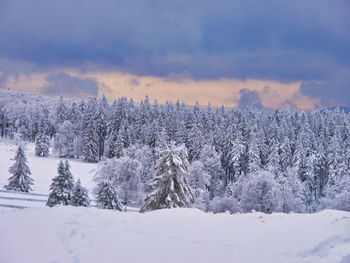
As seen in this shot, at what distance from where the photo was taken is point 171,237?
860 centimetres

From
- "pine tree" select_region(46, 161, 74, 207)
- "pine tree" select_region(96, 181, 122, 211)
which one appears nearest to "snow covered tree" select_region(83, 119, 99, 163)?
"pine tree" select_region(46, 161, 74, 207)

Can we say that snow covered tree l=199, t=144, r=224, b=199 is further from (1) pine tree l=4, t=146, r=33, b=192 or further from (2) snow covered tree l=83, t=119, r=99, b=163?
(1) pine tree l=4, t=146, r=33, b=192

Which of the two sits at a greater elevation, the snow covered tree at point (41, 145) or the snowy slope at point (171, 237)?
the snow covered tree at point (41, 145)

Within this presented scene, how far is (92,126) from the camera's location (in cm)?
7719

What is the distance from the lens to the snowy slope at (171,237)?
283 inches

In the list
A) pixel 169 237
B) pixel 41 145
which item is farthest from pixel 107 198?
pixel 41 145

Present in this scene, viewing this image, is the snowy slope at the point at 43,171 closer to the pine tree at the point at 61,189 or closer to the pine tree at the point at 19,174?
the pine tree at the point at 19,174

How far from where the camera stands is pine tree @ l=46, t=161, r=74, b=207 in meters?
25.2

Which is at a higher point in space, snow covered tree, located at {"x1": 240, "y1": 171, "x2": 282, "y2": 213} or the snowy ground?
the snowy ground

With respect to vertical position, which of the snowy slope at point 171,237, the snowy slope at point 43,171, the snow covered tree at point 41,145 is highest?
the snow covered tree at point 41,145

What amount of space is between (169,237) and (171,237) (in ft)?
0.21

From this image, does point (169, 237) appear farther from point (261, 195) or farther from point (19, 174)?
point (19, 174)

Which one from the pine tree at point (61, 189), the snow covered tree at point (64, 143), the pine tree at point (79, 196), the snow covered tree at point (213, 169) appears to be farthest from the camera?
the snow covered tree at point (64, 143)

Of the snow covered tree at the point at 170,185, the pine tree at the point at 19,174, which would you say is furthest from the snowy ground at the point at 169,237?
the pine tree at the point at 19,174
